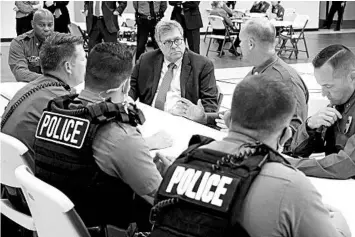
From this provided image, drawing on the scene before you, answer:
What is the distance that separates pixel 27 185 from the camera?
1.86 m

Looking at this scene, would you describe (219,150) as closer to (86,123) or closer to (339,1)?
(86,123)

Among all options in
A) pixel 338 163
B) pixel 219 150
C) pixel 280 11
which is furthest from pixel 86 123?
pixel 280 11

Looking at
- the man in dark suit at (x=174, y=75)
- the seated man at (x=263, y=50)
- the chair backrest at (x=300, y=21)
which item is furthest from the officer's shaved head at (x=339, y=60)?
the chair backrest at (x=300, y=21)

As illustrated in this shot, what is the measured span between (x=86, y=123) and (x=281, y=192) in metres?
0.85

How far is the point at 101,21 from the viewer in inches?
380

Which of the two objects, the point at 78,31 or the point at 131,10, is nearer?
the point at 78,31

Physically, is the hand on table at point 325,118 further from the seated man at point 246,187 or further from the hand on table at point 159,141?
the seated man at point 246,187

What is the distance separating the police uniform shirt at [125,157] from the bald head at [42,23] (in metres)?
2.89

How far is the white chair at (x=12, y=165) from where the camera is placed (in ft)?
7.70

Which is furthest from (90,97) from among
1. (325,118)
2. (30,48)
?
(30,48)

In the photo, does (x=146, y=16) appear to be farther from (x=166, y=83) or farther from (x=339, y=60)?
(x=339, y=60)

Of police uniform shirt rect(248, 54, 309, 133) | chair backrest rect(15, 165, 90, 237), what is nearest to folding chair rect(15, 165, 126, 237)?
chair backrest rect(15, 165, 90, 237)

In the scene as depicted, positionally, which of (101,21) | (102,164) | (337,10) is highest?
(102,164)

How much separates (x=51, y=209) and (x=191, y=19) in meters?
7.84
